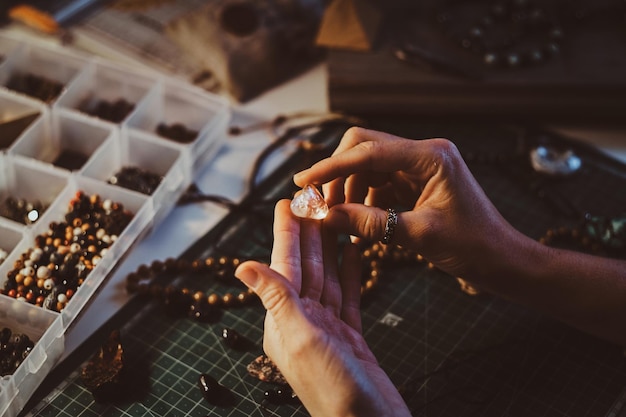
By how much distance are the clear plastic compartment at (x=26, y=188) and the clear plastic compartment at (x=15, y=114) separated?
0.12 meters

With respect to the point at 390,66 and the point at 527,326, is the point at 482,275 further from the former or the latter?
the point at 390,66

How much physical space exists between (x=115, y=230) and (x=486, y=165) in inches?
37.5

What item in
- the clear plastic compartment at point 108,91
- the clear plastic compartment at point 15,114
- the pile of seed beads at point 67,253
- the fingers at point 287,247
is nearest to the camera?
the fingers at point 287,247

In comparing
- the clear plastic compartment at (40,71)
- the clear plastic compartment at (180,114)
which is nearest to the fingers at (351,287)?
the clear plastic compartment at (180,114)

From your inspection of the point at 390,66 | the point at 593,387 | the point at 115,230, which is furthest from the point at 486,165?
the point at 115,230

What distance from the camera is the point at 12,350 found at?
1.51 metres

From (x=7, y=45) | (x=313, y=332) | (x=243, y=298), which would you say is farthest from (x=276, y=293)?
(x=7, y=45)

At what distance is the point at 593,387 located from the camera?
5.26 ft

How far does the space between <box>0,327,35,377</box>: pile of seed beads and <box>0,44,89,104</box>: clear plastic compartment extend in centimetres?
77

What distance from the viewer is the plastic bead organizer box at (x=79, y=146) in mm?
1582

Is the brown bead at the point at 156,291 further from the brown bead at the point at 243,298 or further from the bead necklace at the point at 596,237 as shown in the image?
the bead necklace at the point at 596,237

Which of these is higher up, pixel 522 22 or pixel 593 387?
pixel 522 22

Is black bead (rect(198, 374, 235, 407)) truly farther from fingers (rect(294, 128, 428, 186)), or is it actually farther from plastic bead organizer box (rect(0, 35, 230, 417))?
fingers (rect(294, 128, 428, 186))

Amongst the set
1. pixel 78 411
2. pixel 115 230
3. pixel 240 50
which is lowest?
pixel 78 411
